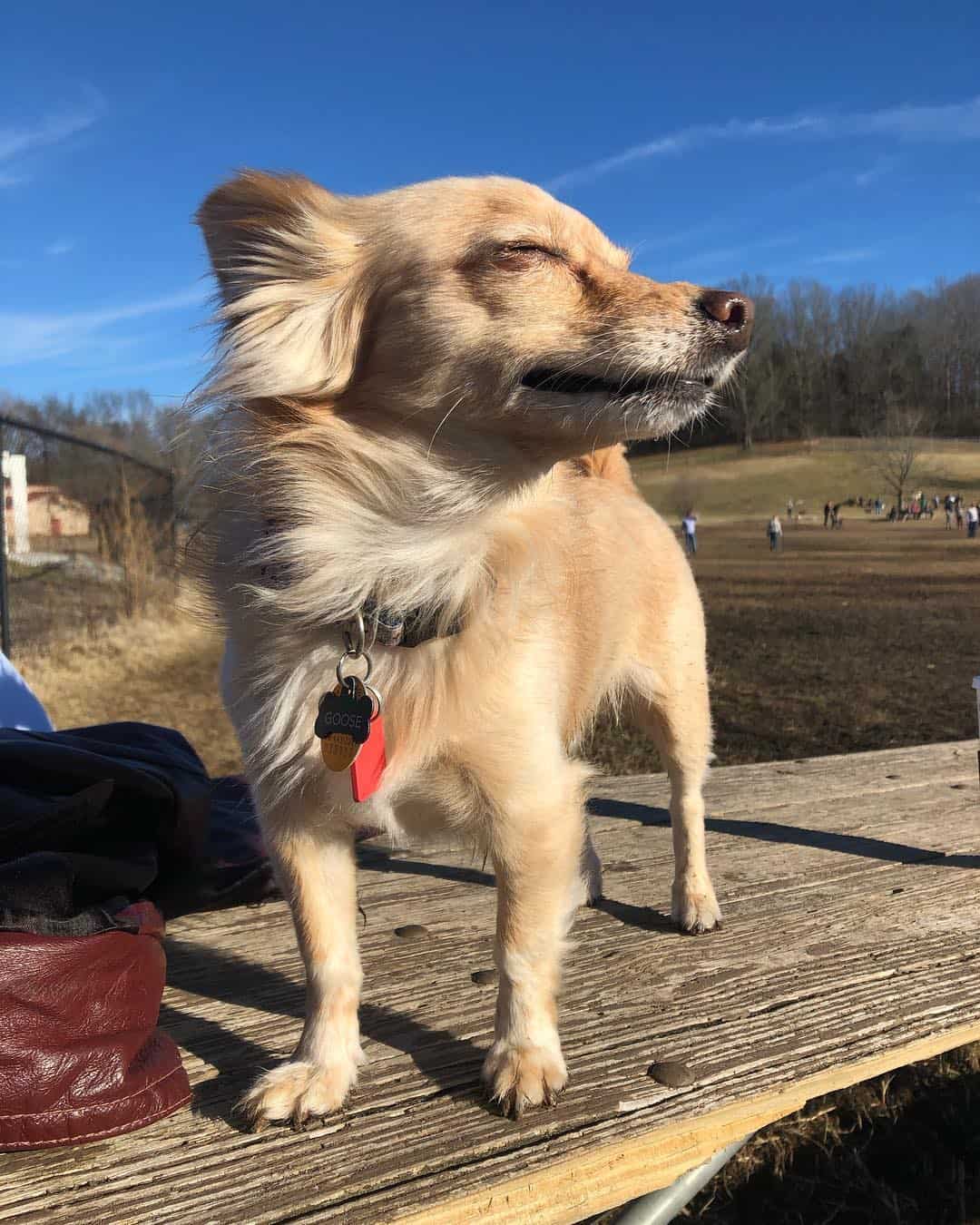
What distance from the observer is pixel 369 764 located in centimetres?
169

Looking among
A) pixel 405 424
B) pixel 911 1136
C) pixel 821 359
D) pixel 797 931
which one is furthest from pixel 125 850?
pixel 821 359

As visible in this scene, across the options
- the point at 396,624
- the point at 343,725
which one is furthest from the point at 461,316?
the point at 343,725

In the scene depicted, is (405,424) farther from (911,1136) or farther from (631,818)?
(911,1136)

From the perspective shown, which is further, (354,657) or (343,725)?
(354,657)

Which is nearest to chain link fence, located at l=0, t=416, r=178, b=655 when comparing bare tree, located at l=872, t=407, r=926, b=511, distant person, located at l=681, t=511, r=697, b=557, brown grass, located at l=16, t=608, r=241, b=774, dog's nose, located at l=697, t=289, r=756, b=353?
brown grass, located at l=16, t=608, r=241, b=774

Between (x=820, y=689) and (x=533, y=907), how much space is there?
20.9ft

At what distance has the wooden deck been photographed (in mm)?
1444

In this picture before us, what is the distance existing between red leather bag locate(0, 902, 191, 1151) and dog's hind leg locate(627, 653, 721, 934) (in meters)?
1.40

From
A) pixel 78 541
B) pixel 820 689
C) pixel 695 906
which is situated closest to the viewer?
pixel 695 906

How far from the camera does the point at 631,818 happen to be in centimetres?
347

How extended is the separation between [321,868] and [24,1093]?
0.62m

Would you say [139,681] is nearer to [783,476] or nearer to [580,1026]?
[783,476]

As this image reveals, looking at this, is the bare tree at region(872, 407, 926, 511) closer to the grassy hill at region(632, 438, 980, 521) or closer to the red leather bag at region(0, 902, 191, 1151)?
the grassy hill at region(632, 438, 980, 521)

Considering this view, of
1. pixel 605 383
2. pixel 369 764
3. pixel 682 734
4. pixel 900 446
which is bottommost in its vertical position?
pixel 682 734
